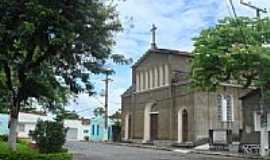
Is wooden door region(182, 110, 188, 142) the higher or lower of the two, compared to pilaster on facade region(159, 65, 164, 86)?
lower

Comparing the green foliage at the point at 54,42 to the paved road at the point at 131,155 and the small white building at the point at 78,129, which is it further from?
the small white building at the point at 78,129

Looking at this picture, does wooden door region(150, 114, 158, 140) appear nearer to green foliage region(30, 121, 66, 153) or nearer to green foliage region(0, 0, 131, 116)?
green foliage region(30, 121, 66, 153)

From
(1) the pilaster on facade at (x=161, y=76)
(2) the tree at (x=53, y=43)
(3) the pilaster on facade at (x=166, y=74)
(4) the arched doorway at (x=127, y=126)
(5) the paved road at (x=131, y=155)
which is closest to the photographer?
(2) the tree at (x=53, y=43)

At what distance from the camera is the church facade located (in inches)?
1863

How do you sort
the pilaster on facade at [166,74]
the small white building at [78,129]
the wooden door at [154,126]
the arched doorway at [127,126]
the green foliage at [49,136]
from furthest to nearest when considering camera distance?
1. the small white building at [78,129]
2. the arched doorway at [127,126]
3. the wooden door at [154,126]
4. the pilaster on facade at [166,74]
5. the green foliage at [49,136]

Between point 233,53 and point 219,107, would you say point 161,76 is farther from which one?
point 233,53

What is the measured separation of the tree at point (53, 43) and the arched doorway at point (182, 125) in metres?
26.2

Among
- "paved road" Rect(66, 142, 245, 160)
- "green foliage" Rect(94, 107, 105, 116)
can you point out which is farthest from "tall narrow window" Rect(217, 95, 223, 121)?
"green foliage" Rect(94, 107, 105, 116)

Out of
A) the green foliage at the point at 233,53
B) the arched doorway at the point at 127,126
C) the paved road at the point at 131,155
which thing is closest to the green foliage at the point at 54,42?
the paved road at the point at 131,155

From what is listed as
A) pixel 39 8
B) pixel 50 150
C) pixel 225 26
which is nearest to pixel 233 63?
pixel 225 26

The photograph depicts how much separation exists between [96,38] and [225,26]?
500 inches

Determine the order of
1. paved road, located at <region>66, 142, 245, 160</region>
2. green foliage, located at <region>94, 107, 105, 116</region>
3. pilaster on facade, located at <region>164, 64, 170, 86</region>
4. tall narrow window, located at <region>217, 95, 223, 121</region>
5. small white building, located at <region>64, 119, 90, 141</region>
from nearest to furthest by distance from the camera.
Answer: paved road, located at <region>66, 142, 245, 160</region>, tall narrow window, located at <region>217, 95, 223, 121</region>, pilaster on facade, located at <region>164, 64, 170, 86</region>, green foliage, located at <region>94, 107, 105, 116</region>, small white building, located at <region>64, 119, 90, 141</region>

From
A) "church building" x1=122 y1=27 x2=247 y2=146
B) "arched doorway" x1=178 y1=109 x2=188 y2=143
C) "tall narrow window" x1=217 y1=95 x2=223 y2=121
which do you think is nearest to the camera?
"church building" x1=122 y1=27 x2=247 y2=146

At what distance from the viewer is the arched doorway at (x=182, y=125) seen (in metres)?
48.6
